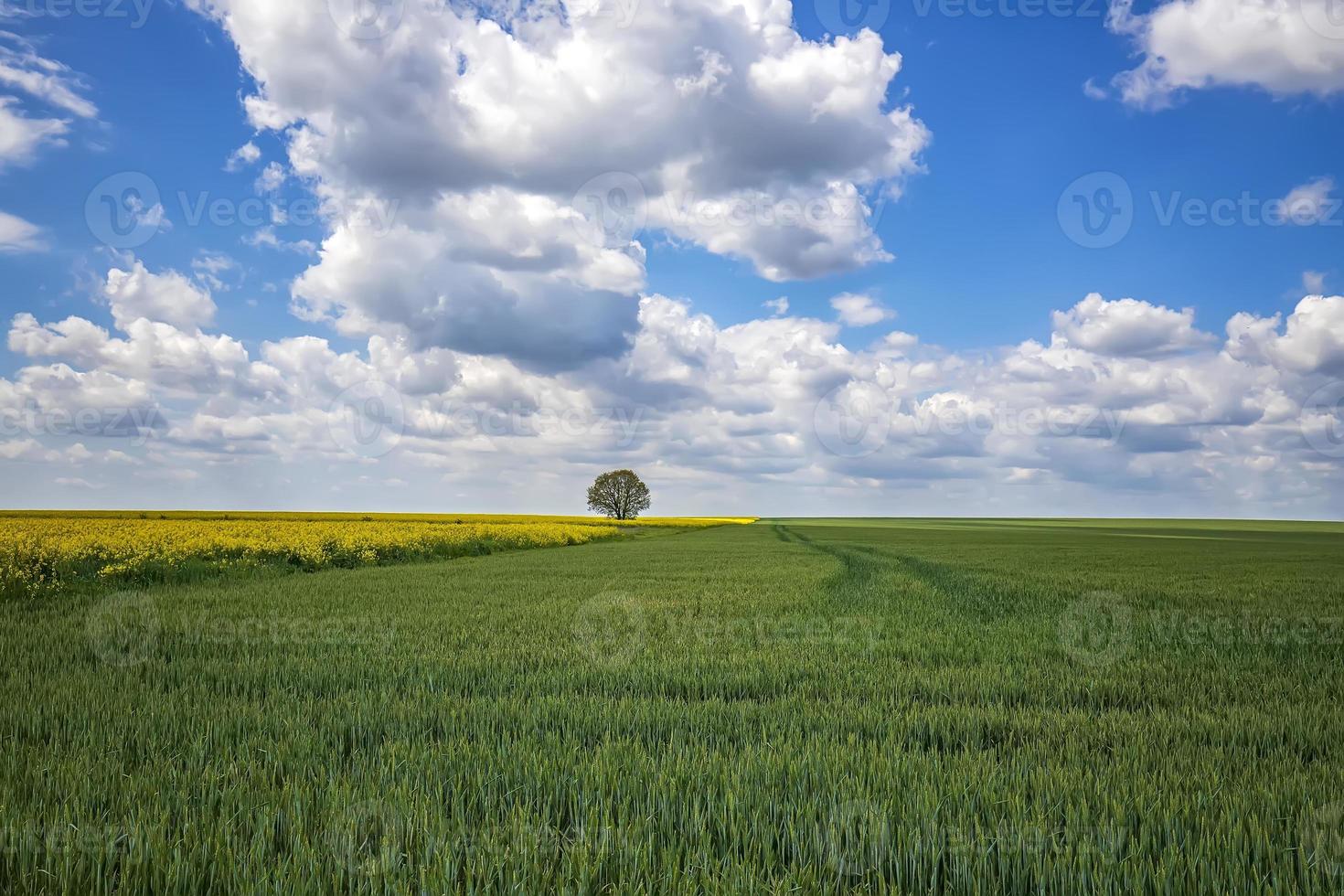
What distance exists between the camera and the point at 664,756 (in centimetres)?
472

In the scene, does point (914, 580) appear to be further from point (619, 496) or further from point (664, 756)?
point (619, 496)

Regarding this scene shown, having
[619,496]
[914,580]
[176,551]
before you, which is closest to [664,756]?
[914,580]

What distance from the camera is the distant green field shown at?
3283mm

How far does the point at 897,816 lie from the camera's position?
3.81 m

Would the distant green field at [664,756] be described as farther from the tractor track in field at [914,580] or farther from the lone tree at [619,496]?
the lone tree at [619,496]

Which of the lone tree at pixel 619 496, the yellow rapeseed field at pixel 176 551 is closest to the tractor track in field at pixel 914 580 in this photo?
the yellow rapeseed field at pixel 176 551

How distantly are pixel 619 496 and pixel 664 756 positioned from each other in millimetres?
113707

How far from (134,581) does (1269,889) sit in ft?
69.7

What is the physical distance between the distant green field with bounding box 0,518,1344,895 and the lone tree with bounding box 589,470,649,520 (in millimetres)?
105549

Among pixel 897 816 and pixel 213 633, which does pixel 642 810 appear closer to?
pixel 897 816

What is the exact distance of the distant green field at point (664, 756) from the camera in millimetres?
3283

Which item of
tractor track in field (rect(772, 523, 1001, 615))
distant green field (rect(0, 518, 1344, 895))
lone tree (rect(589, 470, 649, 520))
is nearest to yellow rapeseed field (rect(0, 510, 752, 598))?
Answer: distant green field (rect(0, 518, 1344, 895))

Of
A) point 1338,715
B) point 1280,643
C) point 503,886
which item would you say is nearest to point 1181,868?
point 503,886

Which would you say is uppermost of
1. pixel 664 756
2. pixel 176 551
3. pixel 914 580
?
pixel 664 756
